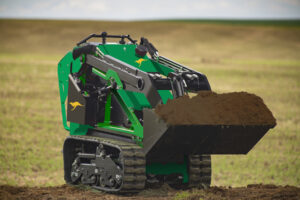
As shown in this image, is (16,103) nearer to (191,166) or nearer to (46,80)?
(46,80)

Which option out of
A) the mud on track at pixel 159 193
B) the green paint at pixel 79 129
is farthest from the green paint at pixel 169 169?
the green paint at pixel 79 129

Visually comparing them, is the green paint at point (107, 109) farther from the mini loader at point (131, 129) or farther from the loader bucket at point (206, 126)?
the loader bucket at point (206, 126)

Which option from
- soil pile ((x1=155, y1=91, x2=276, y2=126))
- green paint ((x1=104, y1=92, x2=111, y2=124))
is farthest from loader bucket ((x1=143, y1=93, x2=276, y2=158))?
green paint ((x1=104, y1=92, x2=111, y2=124))

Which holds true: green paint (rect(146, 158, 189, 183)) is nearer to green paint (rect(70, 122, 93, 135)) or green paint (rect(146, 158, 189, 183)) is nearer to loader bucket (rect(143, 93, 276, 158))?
loader bucket (rect(143, 93, 276, 158))

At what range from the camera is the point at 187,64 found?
45.4 m

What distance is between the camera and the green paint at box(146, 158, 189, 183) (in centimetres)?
1059

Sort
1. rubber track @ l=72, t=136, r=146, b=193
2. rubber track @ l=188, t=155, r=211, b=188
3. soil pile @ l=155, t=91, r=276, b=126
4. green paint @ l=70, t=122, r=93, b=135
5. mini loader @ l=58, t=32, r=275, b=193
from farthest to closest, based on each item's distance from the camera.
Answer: green paint @ l=70, t=122, r=93, b=135 < rubber track @ l=188, t=155, r=211, b=188 < rubber track @ l=72, t=136, r=146, b=193 < mini loader @ l=58, t=32, r=275, b=193 < soil pile @ l=155, t=91, r=276, b=126

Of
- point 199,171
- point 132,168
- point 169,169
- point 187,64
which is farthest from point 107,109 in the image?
point 187,64

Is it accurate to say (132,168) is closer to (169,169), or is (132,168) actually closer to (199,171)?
(169,169)

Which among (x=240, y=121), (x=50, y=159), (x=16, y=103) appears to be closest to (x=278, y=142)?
(x=50, y=159)

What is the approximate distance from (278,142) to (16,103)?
1154 cm

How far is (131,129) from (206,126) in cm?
164

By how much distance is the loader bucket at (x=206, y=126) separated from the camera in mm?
8945

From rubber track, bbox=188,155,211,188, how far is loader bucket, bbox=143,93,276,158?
1.07 metres
